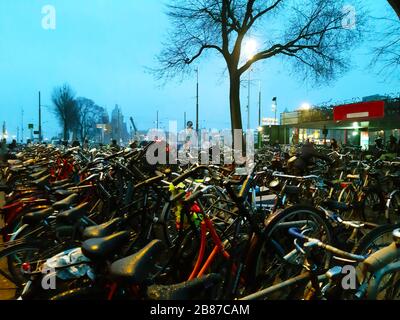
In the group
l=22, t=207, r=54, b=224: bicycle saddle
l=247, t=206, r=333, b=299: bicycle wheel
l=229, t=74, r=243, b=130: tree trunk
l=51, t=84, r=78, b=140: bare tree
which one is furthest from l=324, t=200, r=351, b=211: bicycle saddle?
l=51, t=84, r=78, b=140: bare tree

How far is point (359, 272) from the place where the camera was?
1975 mm

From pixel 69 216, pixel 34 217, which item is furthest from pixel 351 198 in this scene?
pixel 34 217

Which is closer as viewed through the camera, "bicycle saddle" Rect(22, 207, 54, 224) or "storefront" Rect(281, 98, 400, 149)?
"bicycle saddle" Rect(22, 207, 54, 224)

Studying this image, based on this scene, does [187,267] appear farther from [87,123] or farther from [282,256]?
[87,123]

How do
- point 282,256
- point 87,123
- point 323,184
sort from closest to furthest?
point 282,256 < point 323,184 < point 87,123

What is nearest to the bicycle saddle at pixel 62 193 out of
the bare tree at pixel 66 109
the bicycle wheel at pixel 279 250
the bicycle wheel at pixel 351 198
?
the bicycle wheel at pixel 279 250

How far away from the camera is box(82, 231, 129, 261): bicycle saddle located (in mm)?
1961

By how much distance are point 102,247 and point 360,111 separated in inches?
974

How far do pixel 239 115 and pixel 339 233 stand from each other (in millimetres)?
10275

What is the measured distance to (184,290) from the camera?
187 centimetres

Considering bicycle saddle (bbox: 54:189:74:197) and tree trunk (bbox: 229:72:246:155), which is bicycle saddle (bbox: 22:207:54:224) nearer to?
bicycle saddle (bbox: 54:189:74:197)

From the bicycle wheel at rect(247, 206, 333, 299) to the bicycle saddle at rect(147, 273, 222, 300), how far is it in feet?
3.00

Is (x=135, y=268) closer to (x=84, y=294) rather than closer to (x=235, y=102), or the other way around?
(x=84, y=294)
